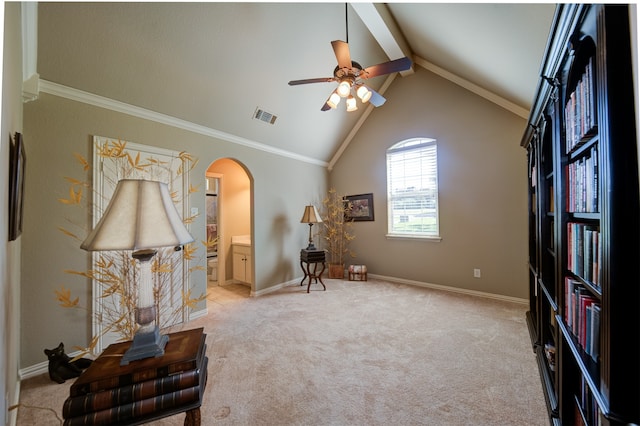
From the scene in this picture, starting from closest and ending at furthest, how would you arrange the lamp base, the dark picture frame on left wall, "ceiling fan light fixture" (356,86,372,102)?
the lamp base → the dark picture frame on left wall → "ceiling fan light fixture" (356,86,372,102)

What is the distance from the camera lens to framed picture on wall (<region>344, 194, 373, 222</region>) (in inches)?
186

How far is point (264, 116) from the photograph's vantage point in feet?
11.6

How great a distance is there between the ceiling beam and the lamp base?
342 centimetres

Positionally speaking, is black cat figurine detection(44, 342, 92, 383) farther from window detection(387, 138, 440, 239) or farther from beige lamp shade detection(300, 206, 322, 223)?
window detection(387, 138, 440, 239)

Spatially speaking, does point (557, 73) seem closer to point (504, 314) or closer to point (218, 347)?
point (504, 314)

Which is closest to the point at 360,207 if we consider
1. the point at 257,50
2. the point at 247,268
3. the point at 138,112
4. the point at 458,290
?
the point at 458,290

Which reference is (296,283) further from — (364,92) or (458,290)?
(364,92)

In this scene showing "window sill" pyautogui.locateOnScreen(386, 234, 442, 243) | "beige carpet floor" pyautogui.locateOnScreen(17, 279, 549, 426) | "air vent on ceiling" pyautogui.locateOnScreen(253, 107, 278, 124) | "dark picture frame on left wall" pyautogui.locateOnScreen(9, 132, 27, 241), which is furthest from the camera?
"window sill" pyautogui.locateOnScreen(386, 234, 442, 243)

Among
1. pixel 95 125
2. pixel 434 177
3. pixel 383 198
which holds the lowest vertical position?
pixel 383 198

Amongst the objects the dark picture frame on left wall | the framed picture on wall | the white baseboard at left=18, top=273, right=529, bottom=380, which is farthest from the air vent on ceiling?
the white baseboard at left=18, top=273, right=529, bottom=380

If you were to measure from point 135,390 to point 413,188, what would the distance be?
4.18 m

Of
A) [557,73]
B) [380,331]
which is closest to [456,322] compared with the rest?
[380,331]

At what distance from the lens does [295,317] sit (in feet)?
9.86

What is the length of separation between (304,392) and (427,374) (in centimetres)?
96
